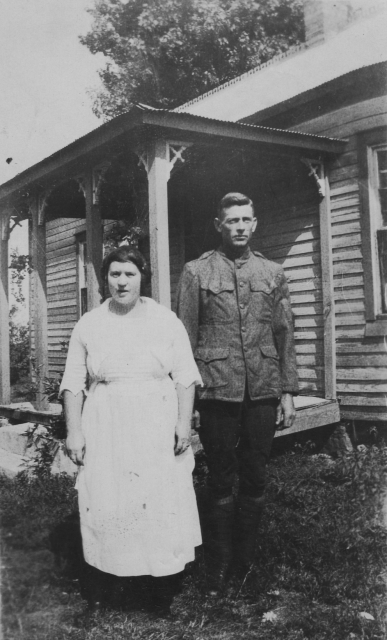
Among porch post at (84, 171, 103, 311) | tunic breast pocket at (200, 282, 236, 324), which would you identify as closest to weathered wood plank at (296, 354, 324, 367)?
porch post at (84, 171, 103, 311)

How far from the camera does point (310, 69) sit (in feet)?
27.8

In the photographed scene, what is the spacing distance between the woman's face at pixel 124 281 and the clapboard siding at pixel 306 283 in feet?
14.3

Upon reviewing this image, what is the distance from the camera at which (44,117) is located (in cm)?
710

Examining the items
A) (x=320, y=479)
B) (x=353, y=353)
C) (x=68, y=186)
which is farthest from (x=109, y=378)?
(x=68, y=186)

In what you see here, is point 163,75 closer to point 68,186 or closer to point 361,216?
point 68,186

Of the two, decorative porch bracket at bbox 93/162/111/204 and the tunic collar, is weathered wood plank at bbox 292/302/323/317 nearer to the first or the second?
decorative porch bracket at bbox 93/162/111/204

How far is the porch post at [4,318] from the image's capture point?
330 inches

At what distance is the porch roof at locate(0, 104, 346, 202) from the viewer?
5566mm

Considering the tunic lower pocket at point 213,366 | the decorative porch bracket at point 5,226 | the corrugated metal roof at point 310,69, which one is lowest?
the tunic lower pocket at point 213,366

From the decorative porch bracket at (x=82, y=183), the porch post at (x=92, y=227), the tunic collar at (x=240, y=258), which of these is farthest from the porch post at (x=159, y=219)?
the tunic collar at (x=240, y=258)

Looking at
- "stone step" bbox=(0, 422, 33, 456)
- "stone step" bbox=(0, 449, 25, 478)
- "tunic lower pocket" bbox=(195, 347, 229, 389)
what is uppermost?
"tunic lower pocket" bbox=(195, 347, 229, 389)

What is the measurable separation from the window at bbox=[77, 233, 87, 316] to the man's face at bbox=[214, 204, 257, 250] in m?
8.82

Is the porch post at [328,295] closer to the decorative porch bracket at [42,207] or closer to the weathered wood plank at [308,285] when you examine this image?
the weathered wood plank at [308,285]

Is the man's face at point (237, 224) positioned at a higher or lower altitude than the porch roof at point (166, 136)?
lower
